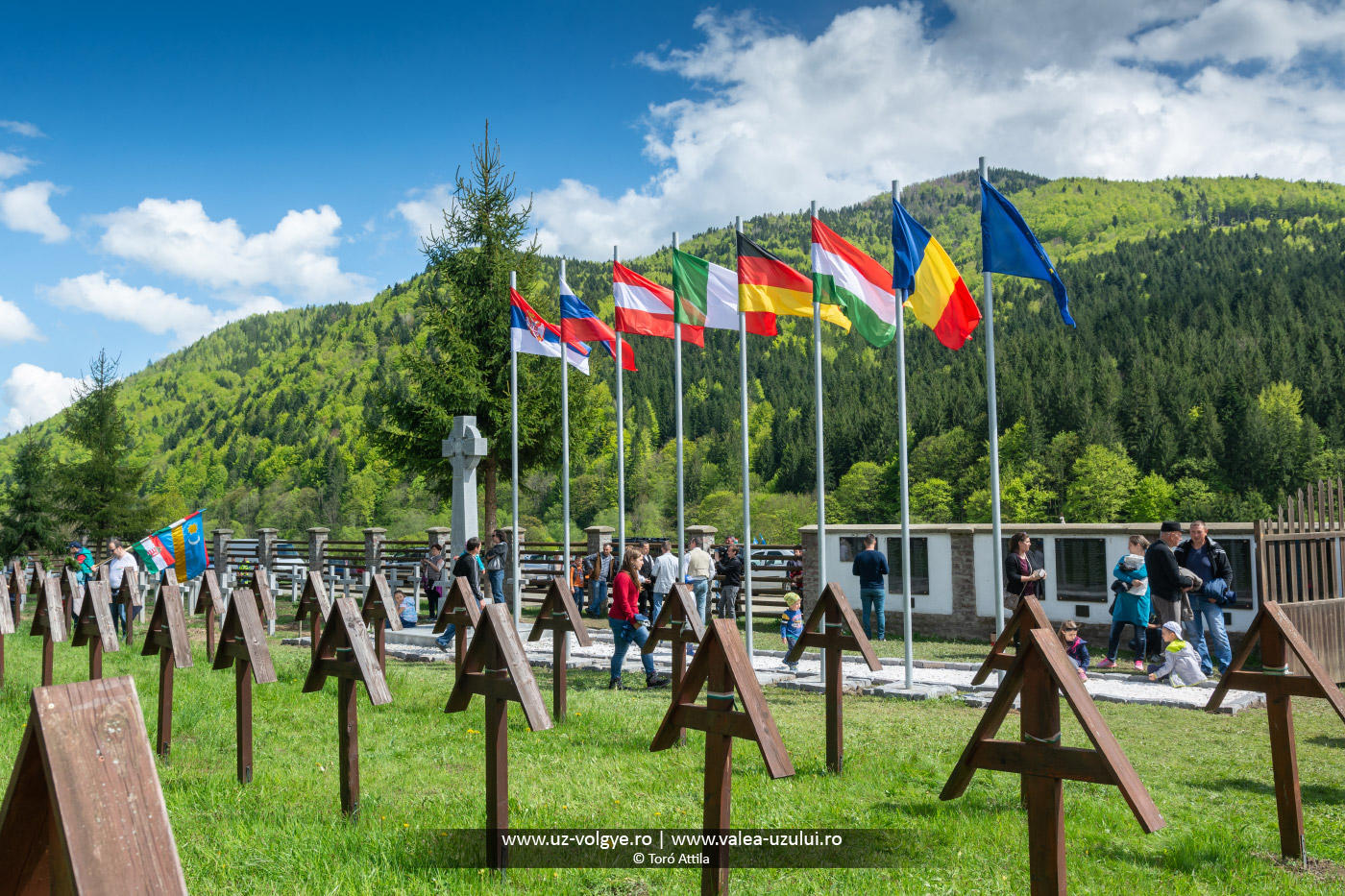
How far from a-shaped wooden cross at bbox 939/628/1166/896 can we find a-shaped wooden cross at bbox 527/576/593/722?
4898 mm

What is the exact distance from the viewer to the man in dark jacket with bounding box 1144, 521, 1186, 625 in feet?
33.1

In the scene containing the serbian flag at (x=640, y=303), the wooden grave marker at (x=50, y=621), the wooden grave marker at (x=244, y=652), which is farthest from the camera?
the serbian flag at (x=640, y=303)

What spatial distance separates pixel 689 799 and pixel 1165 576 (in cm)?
718

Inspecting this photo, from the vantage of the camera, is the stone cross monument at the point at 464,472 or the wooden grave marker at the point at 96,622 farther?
the stone cross monument at the point at 464,472

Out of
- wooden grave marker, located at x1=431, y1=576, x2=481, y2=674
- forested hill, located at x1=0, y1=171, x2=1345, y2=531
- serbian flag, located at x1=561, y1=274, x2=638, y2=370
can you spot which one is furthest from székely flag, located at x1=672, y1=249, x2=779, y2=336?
forested hill, located at x1=0, y1=171, x2=1345, y2=531

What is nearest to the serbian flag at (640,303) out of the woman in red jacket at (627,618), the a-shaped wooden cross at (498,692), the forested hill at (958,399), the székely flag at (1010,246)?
the woman in red jacket at (627,618)

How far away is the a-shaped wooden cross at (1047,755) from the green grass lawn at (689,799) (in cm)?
106

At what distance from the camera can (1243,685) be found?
4785 millimetres

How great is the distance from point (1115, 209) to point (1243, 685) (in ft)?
611

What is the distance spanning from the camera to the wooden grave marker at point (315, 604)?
7746 millimetres

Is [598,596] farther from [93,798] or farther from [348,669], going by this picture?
[93,798]

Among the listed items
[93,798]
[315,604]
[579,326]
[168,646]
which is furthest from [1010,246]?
[93,798]

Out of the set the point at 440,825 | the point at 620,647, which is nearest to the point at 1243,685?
the point at 440,825

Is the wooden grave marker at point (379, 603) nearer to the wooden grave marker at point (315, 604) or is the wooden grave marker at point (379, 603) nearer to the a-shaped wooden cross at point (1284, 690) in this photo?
the wooden grave marker at point (315, 604)
